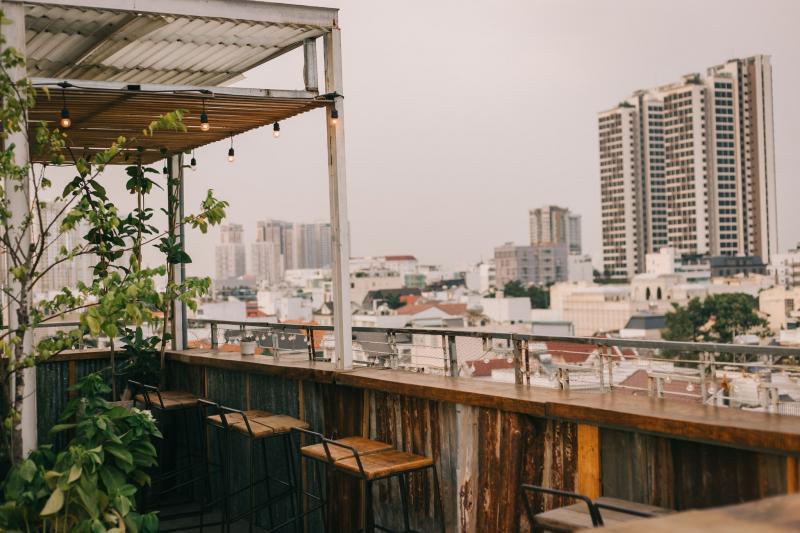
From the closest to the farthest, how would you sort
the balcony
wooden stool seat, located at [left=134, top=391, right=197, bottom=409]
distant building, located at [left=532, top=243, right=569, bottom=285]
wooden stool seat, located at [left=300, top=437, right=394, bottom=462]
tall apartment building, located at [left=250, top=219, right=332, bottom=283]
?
the balcony
wooden stool seat, located at [left=300, top=437, right=394, bottom=462]
wooden stool seat, located at [left=134, top=391, right=197, bottom=409]
tall apartment building, located at [left=250, top=219, right=332, bottom=283]
distant building, located at [left=532, top=243, right=569, bottom=285]

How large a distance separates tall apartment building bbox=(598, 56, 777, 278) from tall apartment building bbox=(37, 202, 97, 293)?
11745 centimetres

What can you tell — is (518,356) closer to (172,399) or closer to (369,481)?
(369,481)

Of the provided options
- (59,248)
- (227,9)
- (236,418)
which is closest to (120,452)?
(59,248)

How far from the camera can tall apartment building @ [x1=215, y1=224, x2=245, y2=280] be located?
132125mm

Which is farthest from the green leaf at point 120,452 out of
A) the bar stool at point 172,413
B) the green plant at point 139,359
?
the green plant at point 139,359

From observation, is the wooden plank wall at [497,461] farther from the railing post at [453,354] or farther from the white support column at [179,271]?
the white support column at [179,271]

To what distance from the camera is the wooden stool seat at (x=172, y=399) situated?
19.9 ft

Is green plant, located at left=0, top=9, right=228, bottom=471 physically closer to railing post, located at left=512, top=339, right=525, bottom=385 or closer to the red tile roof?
railing post, located at left=512, top=339, right=525, bottom=385

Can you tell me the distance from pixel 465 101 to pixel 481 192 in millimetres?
14486

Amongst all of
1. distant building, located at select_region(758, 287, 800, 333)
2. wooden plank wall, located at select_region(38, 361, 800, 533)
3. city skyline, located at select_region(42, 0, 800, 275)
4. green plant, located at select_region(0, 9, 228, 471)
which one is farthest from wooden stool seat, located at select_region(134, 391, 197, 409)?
distant building, located at select_region(758, 287, 800, 333)

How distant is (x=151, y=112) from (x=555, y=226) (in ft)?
579

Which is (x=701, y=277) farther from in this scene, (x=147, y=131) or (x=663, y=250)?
(x=147, y=131)

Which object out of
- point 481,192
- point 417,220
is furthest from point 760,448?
point 481,192

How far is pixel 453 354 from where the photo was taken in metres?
4.64
